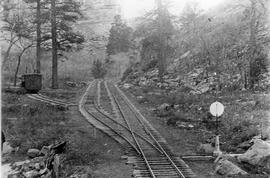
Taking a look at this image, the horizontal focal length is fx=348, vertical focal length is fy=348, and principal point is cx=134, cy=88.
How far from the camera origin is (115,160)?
13242mm

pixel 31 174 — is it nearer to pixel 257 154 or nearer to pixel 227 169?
pixel 227 169

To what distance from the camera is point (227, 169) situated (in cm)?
1141

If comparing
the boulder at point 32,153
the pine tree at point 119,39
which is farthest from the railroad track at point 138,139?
the pine tree at point 119,39

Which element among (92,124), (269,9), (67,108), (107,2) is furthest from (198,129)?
(107,2)

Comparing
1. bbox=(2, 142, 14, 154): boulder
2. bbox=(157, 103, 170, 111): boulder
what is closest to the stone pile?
bbox=(2, 142, 14, 154): boulder

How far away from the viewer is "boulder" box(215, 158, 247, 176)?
11.2 m

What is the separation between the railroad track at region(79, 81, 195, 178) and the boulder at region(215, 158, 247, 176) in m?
0.95

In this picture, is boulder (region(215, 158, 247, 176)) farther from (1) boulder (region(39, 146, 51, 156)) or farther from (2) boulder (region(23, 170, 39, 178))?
(1) boulder (region(39, 146, 51, 156))

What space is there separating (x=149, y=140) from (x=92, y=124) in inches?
170

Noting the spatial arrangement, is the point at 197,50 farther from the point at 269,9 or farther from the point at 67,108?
the point at 67,108

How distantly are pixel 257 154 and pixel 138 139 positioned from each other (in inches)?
234

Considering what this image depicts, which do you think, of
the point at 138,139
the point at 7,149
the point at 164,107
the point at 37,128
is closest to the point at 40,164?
the point at 7,149

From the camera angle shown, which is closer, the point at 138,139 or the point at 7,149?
the point at 7,149

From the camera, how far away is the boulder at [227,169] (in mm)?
11177
